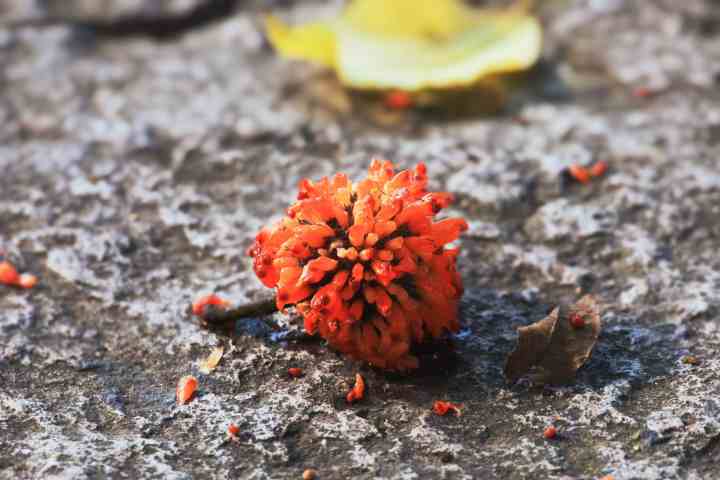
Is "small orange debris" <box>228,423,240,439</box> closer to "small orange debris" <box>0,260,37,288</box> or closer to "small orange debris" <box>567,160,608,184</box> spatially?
"small orange debris" <box>0,260,37,288</box>

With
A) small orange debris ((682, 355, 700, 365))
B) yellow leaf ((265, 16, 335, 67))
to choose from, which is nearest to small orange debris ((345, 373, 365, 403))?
small orange debris ((682, 355, 700, 365))

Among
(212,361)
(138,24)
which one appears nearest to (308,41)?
(138,24)

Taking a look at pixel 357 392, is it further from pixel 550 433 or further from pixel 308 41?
pixel 308 41

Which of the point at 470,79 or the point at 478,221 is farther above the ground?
the point at 470,79

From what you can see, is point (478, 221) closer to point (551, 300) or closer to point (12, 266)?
point (551, 300)

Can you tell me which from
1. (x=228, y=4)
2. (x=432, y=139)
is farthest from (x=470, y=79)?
(x=228, y=4)

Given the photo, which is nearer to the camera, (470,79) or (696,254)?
(696,254)
